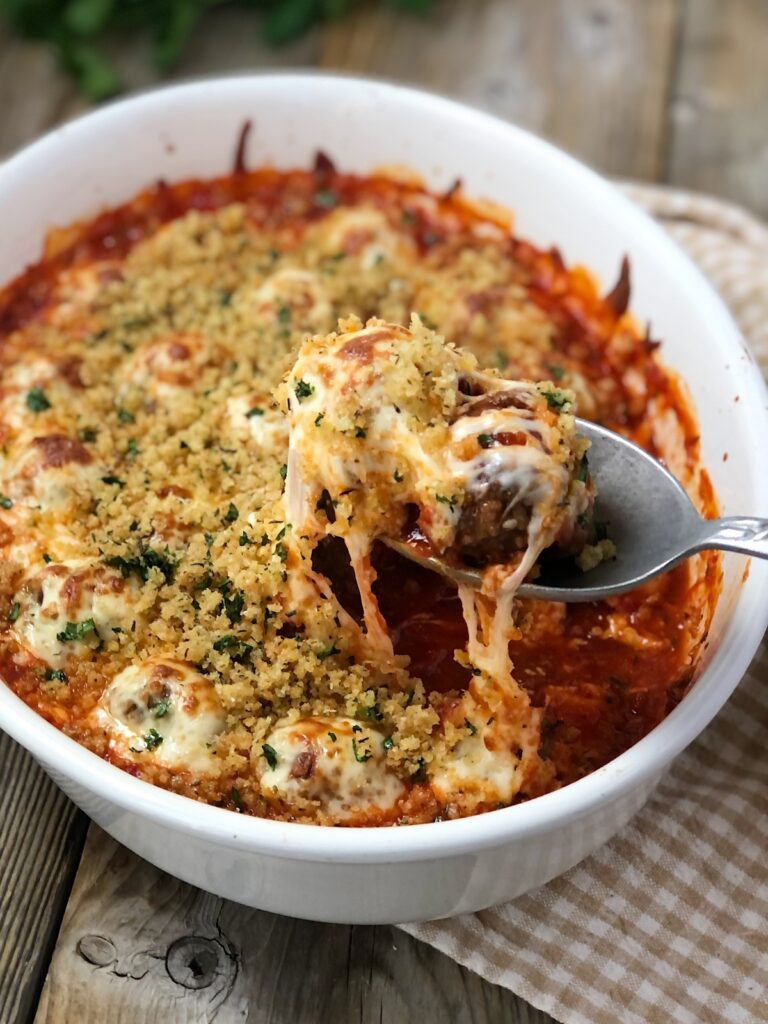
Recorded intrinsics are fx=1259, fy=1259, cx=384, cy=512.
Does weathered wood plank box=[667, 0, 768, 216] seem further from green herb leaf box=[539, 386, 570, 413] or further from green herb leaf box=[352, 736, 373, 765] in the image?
green herb leaf box=[352, 736, 373, 765]

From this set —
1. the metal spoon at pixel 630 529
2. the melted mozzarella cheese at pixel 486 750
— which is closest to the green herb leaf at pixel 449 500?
the metal spoon at pixel 630 529

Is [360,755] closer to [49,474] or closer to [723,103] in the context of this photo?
[49,474]

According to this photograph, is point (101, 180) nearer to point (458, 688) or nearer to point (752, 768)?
point (458, 688)

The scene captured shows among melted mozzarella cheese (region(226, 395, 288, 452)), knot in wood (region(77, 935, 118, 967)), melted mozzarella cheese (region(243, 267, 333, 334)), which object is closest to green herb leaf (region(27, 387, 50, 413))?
melted mozzarella cheese (region(226, 395, 288, 452))

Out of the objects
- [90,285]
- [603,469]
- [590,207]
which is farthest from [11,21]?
[603,469]

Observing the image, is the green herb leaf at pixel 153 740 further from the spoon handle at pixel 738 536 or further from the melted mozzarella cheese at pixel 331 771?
the spoon handle at pixel 738 536

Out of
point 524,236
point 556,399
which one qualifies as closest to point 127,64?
A: point 524,236
